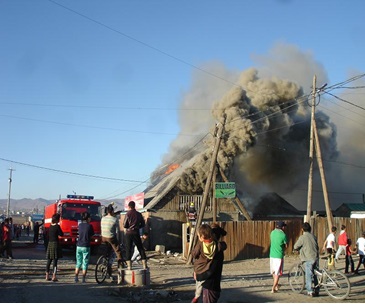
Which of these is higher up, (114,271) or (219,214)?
(219,214)

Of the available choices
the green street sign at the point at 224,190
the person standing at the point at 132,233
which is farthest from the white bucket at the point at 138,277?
the green street sign at the point at 224,190

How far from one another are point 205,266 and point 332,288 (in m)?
4.97

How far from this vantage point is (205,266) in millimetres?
6859

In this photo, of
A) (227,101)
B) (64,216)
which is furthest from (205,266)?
(227,101)

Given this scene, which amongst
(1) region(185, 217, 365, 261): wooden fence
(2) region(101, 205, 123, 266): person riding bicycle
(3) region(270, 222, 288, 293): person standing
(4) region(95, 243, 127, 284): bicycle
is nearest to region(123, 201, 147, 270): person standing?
(2) region(101, 205, 123, 266): person riding bicycle

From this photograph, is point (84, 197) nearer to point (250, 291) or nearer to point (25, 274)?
point (25, 274)

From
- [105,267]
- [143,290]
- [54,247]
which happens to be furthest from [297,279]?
[54,247]

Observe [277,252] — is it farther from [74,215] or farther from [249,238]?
[74,215]

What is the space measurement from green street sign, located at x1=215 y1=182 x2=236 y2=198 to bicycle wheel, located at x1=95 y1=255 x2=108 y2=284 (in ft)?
34.5

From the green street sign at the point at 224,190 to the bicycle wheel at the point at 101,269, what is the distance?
10.5m

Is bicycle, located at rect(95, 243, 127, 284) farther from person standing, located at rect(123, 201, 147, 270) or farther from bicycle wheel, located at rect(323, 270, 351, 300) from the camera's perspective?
bicycle wheel, located at rect(323, 270, 351, 300)

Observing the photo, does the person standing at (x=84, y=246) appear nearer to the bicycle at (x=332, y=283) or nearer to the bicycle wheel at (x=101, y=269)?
the bicycle wheel at (x=101, y=269)

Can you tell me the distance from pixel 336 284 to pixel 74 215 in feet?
53.0

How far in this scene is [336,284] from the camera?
34.6 ft
